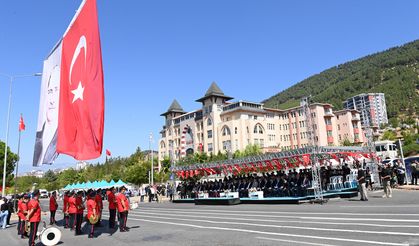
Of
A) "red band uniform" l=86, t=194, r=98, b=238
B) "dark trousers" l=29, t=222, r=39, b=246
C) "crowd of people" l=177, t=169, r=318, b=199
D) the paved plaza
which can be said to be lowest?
the paved plaza

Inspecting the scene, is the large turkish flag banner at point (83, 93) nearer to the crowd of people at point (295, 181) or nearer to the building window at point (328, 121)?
the crowd of people at point (295, 181)

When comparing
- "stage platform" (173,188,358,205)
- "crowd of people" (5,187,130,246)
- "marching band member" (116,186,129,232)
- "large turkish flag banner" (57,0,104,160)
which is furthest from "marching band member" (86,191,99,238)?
"stage platform" (173,188,358,205)

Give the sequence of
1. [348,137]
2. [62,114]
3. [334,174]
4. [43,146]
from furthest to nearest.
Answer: [348,137] < [334,174] < [43,146] < [62,114]

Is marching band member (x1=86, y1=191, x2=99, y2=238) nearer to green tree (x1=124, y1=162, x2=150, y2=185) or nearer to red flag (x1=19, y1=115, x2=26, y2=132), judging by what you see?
red flag (x1=19, y1=115, x2=26, y2=132)

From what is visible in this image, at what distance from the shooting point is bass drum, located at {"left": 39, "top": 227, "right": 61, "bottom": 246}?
35.7ft

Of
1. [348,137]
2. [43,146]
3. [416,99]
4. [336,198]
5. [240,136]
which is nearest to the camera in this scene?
[43,146]

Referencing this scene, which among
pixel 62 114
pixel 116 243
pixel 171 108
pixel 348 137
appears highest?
pixel 171 108

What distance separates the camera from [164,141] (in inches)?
3991

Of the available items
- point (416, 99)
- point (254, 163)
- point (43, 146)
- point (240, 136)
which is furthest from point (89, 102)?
point (416, 99)

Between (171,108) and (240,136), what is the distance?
30.4 metres

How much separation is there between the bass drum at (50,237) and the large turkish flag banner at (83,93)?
264 cm

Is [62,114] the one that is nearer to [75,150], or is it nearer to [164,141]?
[75,150]

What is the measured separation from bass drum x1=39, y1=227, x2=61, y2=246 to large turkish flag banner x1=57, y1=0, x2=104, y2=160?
2.64 m

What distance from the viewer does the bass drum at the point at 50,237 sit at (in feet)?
35.7
